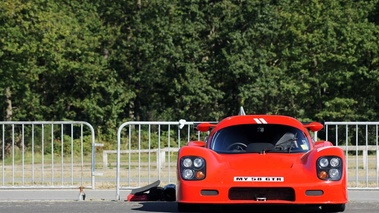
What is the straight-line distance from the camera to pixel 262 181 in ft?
37.9

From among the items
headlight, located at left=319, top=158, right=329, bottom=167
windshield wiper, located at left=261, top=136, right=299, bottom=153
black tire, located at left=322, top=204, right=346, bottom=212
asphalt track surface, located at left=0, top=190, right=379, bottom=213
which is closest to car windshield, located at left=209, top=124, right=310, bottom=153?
windshield wiper, located at left=261, top=136, right=299, bottom=153

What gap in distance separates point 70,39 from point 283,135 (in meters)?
29.5

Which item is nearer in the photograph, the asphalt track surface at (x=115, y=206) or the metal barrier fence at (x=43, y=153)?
the asphalt track surface at (x=115, y=206)

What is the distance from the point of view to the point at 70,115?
1705 inches

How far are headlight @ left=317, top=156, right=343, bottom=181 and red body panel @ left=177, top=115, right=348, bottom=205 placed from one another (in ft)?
0.16

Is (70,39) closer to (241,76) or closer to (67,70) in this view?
(67,70)

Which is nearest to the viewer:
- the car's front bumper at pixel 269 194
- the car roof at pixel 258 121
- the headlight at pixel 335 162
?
the car's front bumper at pixel 269 194

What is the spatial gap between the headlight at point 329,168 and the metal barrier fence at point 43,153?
5948mm

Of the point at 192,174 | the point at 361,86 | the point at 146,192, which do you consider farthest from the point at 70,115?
the point at 192,174

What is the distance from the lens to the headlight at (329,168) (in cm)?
1184

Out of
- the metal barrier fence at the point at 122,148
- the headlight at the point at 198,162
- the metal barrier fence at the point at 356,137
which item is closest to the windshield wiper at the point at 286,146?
the headlight at the point at 198,162

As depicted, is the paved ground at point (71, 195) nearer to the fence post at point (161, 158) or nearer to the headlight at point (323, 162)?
the fence post at point (161, 158)

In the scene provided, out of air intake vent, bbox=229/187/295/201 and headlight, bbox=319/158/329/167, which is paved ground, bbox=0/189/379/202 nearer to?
headlight, bbox=319/158/329/167

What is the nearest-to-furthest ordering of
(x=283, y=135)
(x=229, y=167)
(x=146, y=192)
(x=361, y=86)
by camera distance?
(x=229, y=167), (x=283, y=135), (x=146, y=192), (x=361, y=86)
